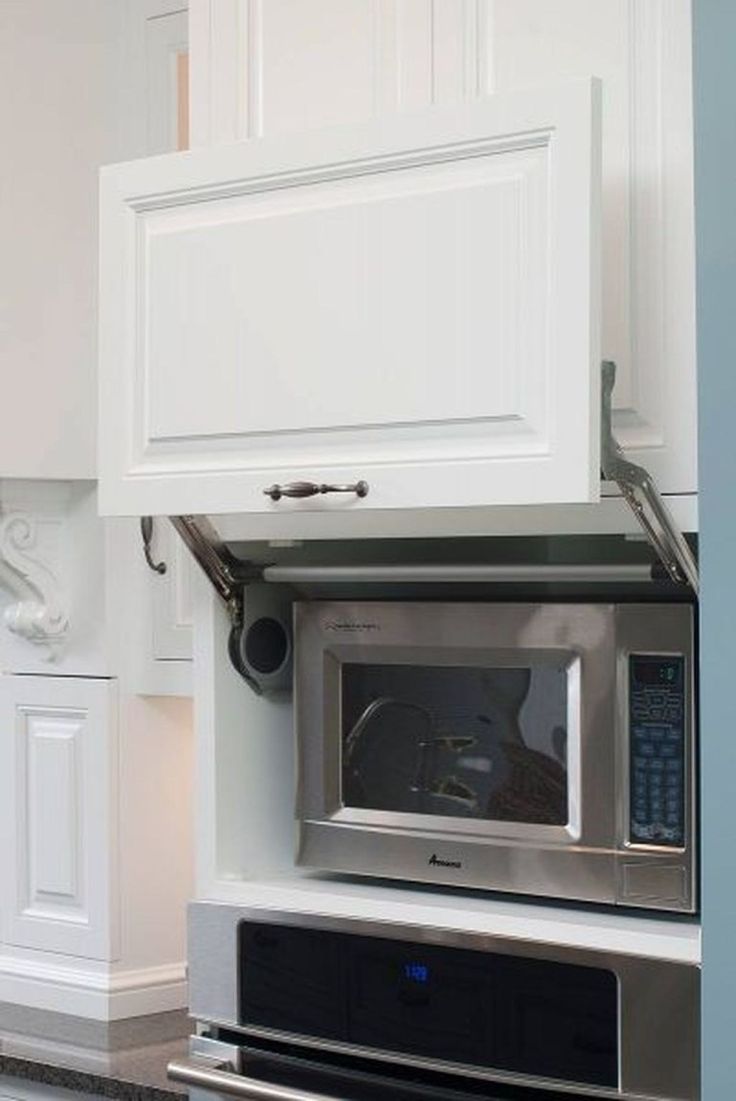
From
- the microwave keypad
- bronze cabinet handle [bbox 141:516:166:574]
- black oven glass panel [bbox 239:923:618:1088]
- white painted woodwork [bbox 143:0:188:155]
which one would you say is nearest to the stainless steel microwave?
the microwave keypad

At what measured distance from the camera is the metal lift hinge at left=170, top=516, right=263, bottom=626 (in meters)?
2.08

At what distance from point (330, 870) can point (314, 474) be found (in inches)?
19.9

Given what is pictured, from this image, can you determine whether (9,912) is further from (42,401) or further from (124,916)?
(42,401)

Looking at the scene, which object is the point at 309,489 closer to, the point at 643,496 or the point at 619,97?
the point at 643,496

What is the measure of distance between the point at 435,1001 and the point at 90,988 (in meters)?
0.91

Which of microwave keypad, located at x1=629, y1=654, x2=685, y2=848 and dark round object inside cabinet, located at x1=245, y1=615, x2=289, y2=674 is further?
dark round object inside cabinet, located at x1=245, y1=615, x2=289, y2=674

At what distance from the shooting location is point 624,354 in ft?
5.88

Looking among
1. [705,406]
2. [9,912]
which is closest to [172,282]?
[705,406]

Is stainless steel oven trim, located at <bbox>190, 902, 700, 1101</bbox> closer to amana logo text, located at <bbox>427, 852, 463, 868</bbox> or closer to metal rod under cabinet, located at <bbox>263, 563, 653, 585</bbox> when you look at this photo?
amana logo text, located at <bbox>427, 852, 463, 868</bbox>

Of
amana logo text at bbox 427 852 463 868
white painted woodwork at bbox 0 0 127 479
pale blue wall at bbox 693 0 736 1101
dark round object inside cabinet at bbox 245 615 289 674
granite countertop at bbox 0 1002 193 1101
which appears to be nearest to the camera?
pale blue wall at bbox 693 0 736 1101

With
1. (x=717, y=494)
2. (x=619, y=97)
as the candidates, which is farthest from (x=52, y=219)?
(x=717, y=494)

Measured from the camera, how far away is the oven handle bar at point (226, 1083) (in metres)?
1.95

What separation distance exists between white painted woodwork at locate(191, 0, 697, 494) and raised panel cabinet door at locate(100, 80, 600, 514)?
15 cm

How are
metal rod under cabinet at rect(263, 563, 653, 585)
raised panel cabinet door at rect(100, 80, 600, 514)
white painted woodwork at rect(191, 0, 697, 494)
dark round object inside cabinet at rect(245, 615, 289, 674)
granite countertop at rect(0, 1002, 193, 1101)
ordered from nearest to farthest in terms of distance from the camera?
1. raised panel cabinet door at rect(100, 80, 600, 514)
2. white painted woodwork at rect(191, 0, 697, 494)
3. metal rod under cabinet at rect(263, 563, 653, 585)
4. dark round object inside cabinet at rect(245, 615, 289, 674)
5. granite countertop at rect(0, 1002, 193, 1101)
